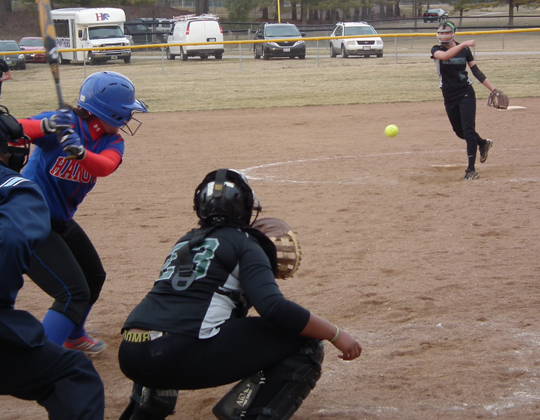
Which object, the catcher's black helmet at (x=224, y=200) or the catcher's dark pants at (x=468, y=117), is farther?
the catcher's dark pants at (x=468, y=117)

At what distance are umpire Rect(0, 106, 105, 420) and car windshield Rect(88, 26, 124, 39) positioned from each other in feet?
114

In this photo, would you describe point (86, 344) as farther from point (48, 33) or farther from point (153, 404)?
point (48, 33)

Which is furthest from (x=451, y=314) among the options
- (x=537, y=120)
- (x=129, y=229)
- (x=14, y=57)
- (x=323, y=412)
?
(x=14, y=57)

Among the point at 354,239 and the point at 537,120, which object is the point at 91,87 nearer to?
the point at 354,239

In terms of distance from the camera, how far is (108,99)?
3924 mm

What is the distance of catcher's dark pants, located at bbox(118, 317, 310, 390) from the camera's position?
2795mm

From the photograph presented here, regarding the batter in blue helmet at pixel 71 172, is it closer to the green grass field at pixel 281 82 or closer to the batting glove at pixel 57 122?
the batting glove at pixel 57 122

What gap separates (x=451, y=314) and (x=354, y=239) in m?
1.96

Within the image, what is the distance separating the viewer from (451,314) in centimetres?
467

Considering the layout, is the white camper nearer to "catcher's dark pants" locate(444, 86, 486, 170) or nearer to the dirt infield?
the dirt infield

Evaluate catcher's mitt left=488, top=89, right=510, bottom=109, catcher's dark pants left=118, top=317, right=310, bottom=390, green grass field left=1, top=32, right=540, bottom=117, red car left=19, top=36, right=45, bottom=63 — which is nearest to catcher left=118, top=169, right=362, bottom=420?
catcher's dark pants left=118, top=317, right=310, bottom=390

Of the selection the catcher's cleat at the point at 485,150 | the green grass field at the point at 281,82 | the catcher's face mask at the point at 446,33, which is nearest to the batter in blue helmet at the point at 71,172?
the catcher's face mask at the point at 446,33

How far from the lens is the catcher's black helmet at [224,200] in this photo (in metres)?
2.96

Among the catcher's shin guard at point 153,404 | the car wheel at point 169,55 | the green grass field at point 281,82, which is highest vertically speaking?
the catcher's shin guard at point 153,404
